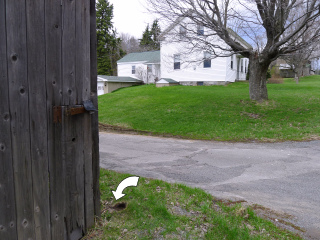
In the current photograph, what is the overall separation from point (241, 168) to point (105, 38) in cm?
4181

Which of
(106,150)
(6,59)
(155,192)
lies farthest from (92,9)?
(106,150)

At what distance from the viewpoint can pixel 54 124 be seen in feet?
8.25

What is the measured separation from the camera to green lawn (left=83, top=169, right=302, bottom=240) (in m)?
3.03

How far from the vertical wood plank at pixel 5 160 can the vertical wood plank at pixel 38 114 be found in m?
0.19

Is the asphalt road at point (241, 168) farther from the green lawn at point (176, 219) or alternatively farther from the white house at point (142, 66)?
the white house at point (142, 66)

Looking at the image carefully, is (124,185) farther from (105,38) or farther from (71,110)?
(105,38)

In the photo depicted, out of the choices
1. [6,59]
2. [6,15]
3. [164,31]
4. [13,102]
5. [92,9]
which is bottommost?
[13,102]

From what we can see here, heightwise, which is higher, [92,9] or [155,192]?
[92,9]

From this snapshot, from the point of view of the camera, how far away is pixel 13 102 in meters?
2.23

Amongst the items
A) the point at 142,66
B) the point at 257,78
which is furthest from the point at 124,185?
the point at 142,66

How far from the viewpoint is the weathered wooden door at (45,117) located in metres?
2.22

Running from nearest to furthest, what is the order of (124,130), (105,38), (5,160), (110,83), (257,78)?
(5,160) < (124,130) < (257,78) < (110,83) < (105,38)

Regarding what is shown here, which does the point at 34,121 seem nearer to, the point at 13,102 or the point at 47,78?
the point at 13,102

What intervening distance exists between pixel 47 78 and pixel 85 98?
1.67 feet
